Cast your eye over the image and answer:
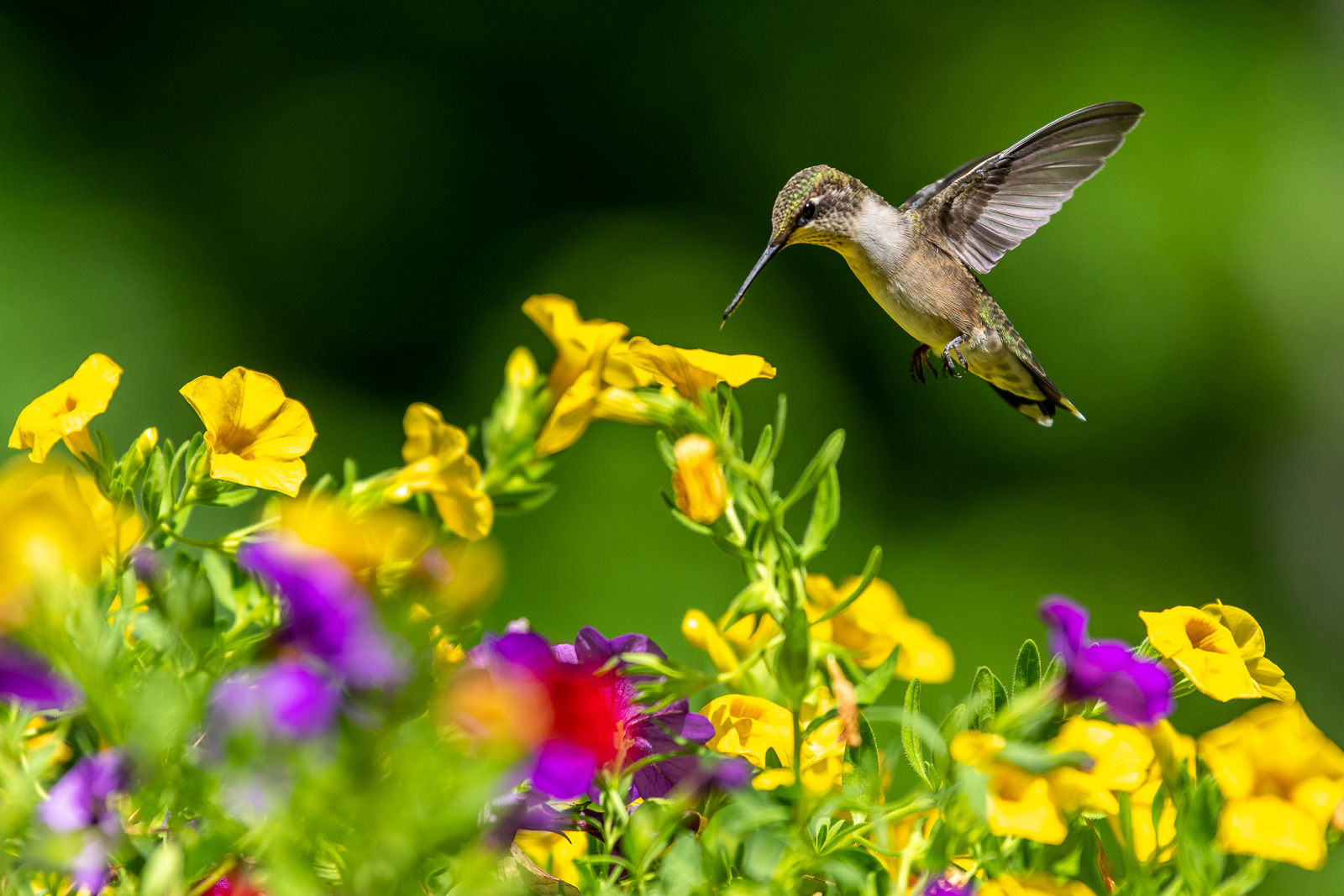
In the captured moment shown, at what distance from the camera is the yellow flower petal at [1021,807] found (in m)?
0.31

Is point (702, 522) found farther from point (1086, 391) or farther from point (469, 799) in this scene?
point (1086, 391)

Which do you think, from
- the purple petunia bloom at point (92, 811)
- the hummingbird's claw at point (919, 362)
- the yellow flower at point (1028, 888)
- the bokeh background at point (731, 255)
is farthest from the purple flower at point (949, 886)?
the bokeh background at point (731, 255)

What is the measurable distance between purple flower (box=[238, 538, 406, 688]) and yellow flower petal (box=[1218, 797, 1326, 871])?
0.24 m

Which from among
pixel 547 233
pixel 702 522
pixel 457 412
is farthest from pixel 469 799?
pixel 547 233

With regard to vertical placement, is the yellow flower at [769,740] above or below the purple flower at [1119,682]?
below

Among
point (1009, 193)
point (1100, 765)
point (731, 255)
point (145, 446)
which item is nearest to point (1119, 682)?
point (1100, 765)

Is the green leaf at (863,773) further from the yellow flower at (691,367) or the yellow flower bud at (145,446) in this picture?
the yellow flower bud at (145,446)

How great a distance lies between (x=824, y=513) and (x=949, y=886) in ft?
0.43

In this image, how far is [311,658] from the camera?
0.99 feet

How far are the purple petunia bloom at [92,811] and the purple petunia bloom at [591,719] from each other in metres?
0.11

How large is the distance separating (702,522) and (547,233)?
2254 millimetres

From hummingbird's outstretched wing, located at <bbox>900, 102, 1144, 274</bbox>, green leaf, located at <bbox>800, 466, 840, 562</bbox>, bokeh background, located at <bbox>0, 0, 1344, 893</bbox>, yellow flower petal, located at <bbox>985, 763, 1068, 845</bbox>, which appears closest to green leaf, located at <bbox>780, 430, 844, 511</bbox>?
green leaf, located at <bbox>800, 466, 840, 562</bbox>

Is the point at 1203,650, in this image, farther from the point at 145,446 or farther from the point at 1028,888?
the point at 145,446

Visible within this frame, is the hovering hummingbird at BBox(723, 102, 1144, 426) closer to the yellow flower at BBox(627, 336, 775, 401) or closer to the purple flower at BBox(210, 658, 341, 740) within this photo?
the yellow flower at BBox(627, 336, 775, 401)
